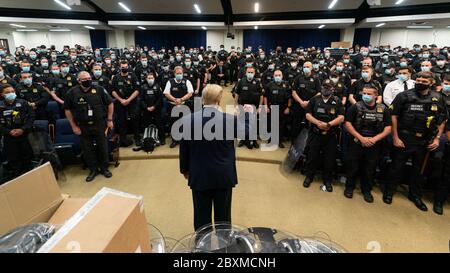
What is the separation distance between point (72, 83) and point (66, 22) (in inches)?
495

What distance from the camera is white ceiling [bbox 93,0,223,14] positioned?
42.0 ft

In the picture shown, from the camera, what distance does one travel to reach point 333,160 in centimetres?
362

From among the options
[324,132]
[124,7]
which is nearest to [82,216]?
[324,132]

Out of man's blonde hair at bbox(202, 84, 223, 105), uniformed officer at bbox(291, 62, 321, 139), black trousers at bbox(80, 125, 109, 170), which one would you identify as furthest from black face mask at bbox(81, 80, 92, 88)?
uniformed officer at bbox(291, 62, 321, 139)

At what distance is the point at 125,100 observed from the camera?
16.1 feet

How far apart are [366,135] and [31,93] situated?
561 centimetres

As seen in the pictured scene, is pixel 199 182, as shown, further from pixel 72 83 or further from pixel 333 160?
pixel 72 83

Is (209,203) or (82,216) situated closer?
(82,216)

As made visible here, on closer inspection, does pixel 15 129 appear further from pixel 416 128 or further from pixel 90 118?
pixel 416 128

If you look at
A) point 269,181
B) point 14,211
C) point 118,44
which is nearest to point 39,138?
point 14,211

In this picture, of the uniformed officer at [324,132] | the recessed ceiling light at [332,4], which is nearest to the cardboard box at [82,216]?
the uniformed officer at [324,132]

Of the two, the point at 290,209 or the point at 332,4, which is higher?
the point at 332,4

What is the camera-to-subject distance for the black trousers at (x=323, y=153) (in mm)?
3578

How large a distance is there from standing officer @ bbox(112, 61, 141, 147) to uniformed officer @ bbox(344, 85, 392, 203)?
12.4ft
